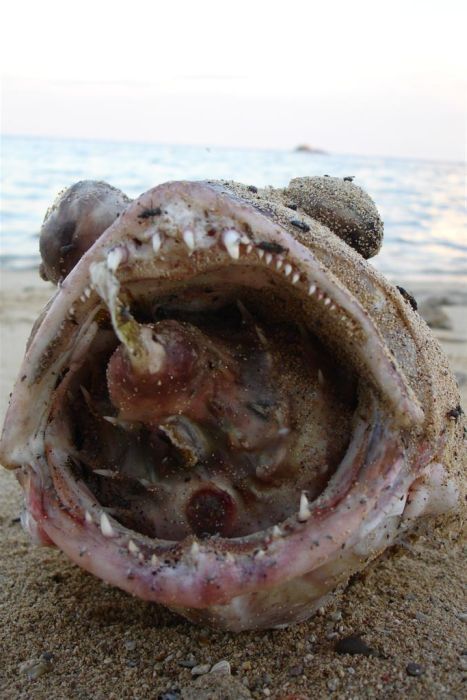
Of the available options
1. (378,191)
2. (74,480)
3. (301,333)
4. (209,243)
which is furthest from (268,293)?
(378,191)

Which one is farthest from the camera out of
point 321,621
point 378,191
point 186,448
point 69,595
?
point 378,191

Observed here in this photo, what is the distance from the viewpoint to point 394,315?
7.60 feet

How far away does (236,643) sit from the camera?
2.37m

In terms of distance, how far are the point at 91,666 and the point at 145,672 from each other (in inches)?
7.2

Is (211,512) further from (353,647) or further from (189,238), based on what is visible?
(189,238)

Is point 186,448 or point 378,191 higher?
point 186,448

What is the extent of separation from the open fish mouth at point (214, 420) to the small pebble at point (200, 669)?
0.16m

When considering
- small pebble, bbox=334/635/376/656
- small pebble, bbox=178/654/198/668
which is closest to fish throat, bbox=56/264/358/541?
small pebble, bbox=178/654/198/668

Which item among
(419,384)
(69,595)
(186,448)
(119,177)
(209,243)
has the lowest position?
(119,177)

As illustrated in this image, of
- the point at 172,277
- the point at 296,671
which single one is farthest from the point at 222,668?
the point at 172,277

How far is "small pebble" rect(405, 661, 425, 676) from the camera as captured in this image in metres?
2.25

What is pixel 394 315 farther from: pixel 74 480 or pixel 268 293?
pixel 74 480

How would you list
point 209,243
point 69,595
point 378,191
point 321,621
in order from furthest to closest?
1. point 378,191
2. point 69,595
3. point 321,621
4. point 209,243

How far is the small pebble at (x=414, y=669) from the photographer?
88.4 inches
